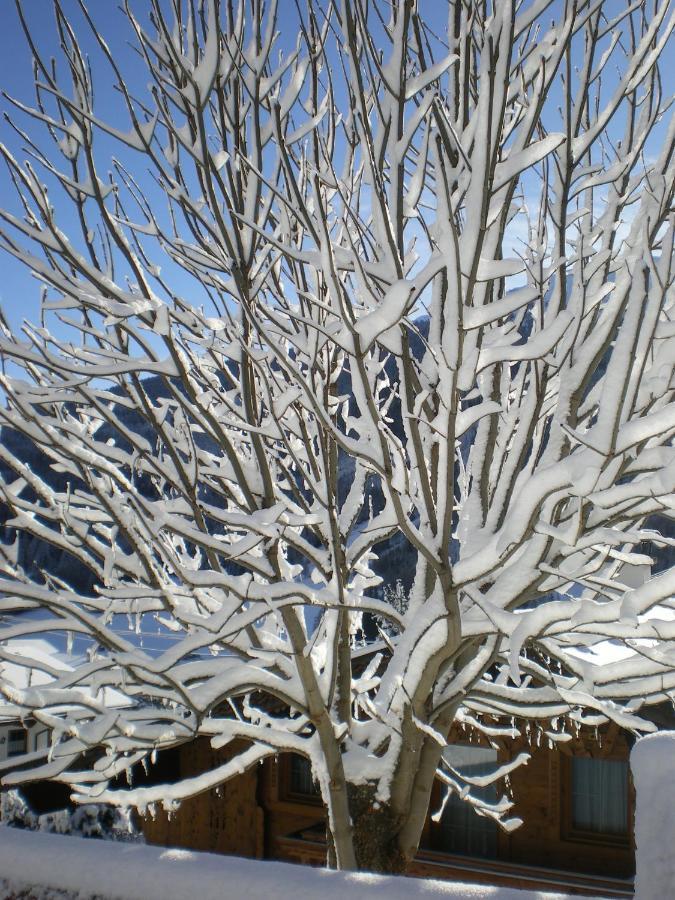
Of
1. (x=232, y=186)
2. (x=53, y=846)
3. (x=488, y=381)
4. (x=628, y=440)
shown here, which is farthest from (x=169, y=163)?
(x=53, y=846)

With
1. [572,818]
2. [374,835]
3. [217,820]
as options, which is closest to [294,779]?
[217,820]

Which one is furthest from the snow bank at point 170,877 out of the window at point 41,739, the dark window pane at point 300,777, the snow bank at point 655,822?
the dark window pane at point 300,777

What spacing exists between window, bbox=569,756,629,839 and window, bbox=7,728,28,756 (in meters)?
6.48

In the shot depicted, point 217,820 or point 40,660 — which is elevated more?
point 40,660

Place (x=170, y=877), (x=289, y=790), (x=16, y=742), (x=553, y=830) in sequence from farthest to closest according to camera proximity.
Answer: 1. (x=289, y=790)
2. (x=553, y=830)
3. (x=16, y=742)
4. (x=170, y=877)

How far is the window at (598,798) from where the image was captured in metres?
8.39

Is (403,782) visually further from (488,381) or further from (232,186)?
(232,186)

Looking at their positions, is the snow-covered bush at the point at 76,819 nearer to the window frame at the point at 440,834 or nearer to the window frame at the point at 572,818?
the window frame at the point at 440,834

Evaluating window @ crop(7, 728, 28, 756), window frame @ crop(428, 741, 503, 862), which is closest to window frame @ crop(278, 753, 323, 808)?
window frame @ crop(428, 741, 503, 862)

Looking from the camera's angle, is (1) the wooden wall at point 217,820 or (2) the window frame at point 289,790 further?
(1) the wooden wall at point 217,820

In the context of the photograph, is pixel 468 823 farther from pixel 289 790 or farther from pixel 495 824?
pixel 289 790

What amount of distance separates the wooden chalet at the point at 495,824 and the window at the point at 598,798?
1cm

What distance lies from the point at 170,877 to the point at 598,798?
8.44 meters

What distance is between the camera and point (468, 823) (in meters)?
9.01
